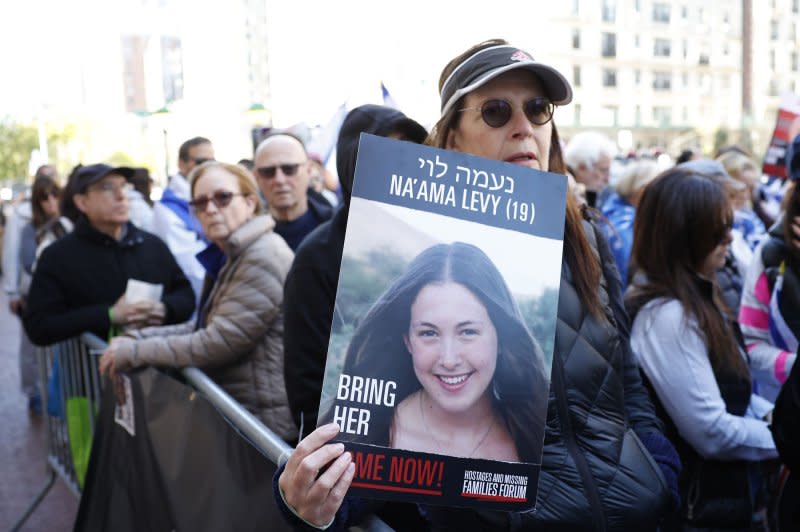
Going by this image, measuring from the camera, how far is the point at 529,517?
1.65m

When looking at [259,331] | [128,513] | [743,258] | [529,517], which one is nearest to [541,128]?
[529,517]

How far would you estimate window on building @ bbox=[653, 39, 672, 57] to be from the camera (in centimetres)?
8669

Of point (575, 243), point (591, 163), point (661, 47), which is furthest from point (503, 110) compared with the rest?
point (661, 47)

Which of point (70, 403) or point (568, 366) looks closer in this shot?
point (568, 366)

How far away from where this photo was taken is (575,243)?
6.40 feet

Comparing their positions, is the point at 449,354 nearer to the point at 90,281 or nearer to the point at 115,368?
the point at 115,368

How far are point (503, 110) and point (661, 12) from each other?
9292 centimetres

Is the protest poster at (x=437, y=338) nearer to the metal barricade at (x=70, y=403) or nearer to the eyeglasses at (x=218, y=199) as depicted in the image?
the eyeglasses at (x=218, y=199)

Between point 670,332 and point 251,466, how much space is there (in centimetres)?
150

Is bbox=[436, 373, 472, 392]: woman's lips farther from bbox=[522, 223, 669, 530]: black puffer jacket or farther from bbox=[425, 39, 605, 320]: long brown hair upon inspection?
bbox=[425, 39, 605, 320]: long brown hair

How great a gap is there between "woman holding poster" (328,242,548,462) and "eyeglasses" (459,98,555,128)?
0.44 metres

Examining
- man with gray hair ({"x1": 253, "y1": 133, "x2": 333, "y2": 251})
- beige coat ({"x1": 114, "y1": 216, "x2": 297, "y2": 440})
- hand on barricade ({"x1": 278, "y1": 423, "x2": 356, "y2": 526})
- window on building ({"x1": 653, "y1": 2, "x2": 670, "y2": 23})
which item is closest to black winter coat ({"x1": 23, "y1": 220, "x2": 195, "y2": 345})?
man with gray hair ({"x1": 253, "y1": 133, "x2": 333, "y2": 251})

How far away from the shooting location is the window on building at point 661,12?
8669 centimetres

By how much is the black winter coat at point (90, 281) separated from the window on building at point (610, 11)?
85.4 m
